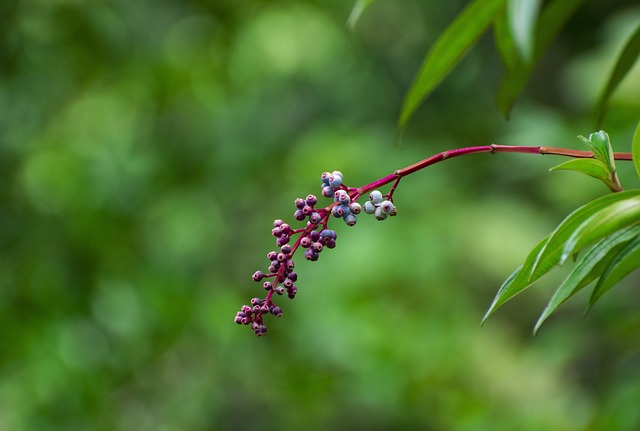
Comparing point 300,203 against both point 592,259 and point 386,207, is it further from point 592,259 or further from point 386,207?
point 592,259

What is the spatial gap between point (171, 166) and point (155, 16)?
0.59m

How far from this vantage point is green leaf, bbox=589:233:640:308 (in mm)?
556

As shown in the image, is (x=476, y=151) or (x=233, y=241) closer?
(x=476, y=151)

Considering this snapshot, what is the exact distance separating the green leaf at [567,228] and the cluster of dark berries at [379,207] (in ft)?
0.33

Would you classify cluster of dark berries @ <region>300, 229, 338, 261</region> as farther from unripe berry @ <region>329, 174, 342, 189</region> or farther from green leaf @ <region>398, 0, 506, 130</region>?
green leaf @ <region>398, 0, 506, 130</region>

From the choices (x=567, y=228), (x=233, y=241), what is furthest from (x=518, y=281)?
(x=233, y=241)

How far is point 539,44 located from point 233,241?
196 centimetres

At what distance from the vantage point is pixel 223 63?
242 centimetres

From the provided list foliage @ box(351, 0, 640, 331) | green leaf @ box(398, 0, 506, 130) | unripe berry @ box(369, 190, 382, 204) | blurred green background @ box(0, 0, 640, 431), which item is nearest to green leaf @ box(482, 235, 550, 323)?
foliage @ box(351, 0, 640, 331)

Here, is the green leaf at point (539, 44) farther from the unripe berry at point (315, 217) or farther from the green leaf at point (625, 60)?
the unripe berry at point (315, 217)

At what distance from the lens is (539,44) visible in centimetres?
83

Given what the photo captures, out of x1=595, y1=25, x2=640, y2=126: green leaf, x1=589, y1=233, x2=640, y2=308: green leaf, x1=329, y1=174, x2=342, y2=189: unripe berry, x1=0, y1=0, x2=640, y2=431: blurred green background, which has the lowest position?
x1=589, y1=233, x2=640, y2=308: green leaf

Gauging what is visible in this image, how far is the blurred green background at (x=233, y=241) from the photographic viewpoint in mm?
2037

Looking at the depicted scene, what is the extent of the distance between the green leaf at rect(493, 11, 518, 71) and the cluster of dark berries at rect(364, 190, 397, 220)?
0.91ft
